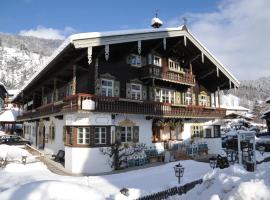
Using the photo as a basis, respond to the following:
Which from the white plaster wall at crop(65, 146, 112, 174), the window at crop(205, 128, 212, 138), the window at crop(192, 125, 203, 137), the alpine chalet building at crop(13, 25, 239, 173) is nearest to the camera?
the white plaster wall at crop(65, 146, 112, 174)

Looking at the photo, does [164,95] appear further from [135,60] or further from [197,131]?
[197,131]

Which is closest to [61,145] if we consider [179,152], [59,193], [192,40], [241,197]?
[179,152]

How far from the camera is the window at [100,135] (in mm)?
18188

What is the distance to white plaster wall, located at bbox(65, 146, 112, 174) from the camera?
17516 millimetres

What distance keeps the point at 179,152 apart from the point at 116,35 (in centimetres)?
1058

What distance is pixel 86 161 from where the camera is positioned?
17688 millimetres

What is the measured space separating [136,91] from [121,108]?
4019 millimetres

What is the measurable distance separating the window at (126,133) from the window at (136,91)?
283cm

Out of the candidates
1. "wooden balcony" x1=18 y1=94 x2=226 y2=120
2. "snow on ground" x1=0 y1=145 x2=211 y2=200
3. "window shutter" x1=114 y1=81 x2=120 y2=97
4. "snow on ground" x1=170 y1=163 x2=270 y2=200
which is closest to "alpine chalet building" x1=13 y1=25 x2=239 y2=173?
"wooden balcony" x1=18 y1=94 x2=226 y2=120

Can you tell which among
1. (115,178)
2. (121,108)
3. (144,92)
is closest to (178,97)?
(144,92)

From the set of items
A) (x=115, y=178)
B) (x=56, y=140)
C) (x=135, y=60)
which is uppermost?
(x=135, y=60)

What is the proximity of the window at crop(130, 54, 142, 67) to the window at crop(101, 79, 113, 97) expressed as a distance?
2.95m

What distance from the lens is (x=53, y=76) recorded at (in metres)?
23.0

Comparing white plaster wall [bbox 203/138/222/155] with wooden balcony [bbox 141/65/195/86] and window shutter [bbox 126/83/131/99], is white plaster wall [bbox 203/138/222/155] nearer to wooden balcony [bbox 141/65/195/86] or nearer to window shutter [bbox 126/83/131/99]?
wooden balcony [bbox 141/65/195/86]
